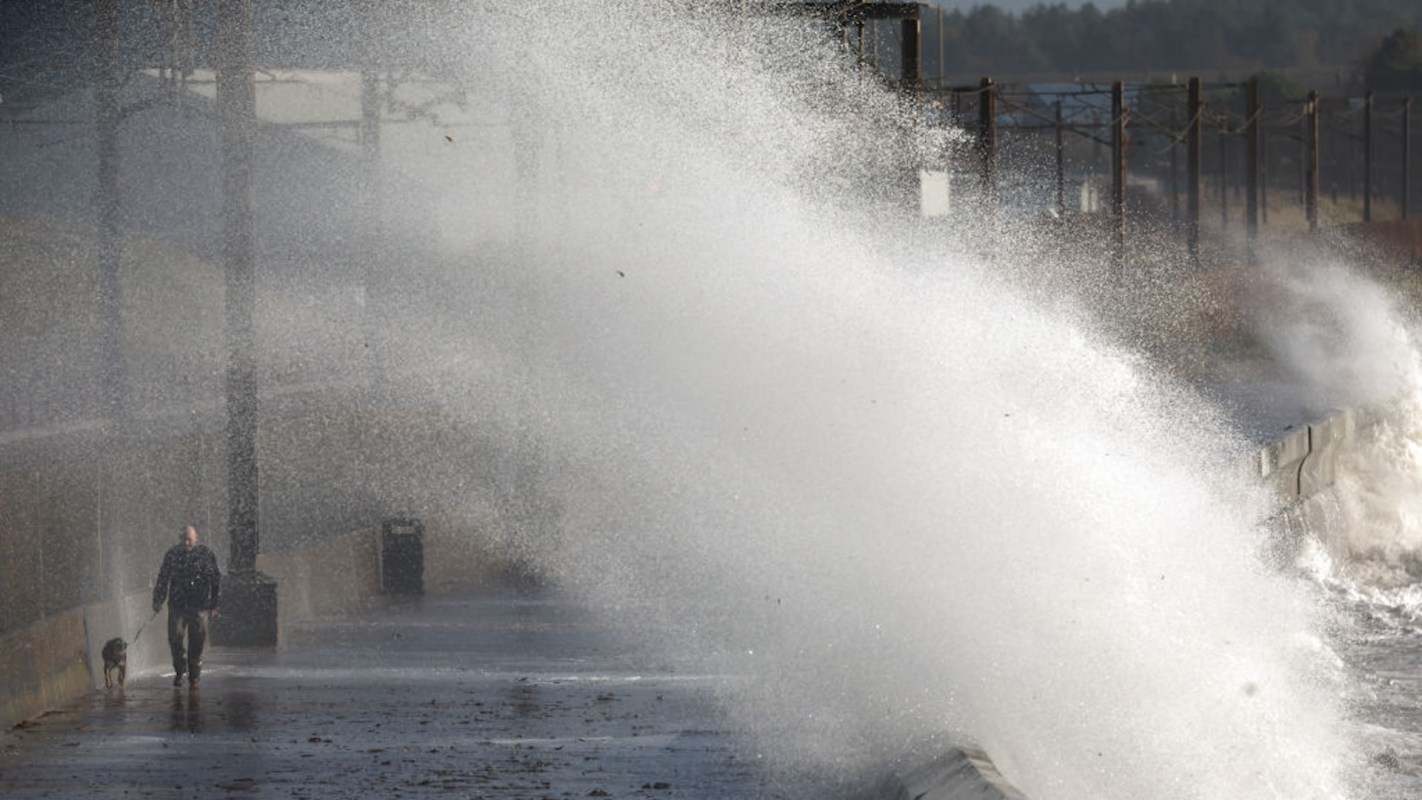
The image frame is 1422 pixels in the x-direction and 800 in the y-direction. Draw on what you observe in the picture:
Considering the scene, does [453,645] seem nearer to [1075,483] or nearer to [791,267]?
[791,267]

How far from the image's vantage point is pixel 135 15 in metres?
53.4

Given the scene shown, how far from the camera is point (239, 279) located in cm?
1834

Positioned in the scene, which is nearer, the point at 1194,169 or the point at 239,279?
the point at 239,279

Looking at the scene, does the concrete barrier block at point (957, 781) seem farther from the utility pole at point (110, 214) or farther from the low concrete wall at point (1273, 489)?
the utility pole at point (110, 214)

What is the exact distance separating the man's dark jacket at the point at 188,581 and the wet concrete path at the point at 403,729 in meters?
0.60

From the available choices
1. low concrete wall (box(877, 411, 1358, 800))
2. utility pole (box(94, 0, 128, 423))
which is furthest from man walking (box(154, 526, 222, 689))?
utility pole (box(94, 0, 128, 423))

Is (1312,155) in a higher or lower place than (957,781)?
higher

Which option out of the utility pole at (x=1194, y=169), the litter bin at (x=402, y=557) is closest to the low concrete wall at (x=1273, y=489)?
the litter bin at (x=402, y=557)

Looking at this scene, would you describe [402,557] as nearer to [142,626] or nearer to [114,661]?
[142,626]

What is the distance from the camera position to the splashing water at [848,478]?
13.0 meters

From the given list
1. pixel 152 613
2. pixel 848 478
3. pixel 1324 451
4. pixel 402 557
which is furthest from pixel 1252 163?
pixel 152 613

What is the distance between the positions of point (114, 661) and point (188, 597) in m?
Answer: 0.66

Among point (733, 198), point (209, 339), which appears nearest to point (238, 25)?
point (733, 198)

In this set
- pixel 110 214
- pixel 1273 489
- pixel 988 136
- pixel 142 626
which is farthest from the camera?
pixel 988 136
